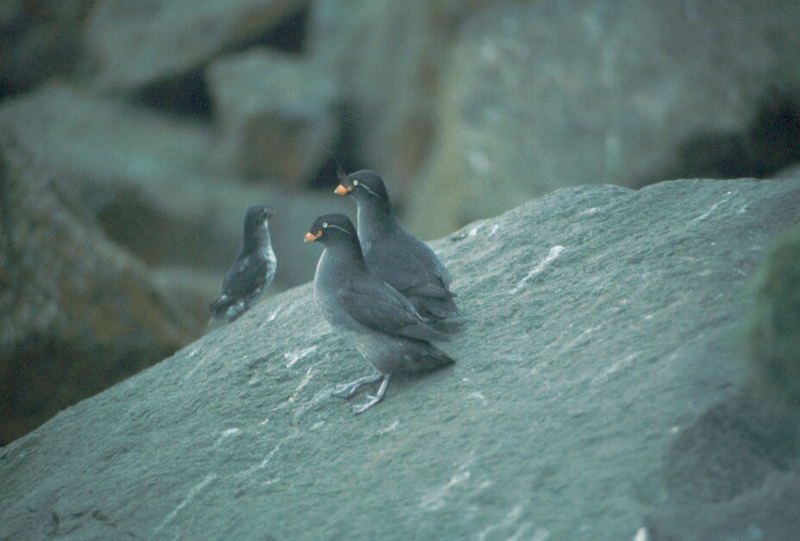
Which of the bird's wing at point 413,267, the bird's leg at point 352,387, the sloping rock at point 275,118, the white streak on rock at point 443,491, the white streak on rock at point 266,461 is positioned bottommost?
the white streak on rock at point 443,491

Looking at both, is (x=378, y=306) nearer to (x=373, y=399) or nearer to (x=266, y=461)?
(x=373, y=399)

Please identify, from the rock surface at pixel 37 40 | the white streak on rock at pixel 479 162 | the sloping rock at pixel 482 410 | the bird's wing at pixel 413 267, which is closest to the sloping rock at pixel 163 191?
the rock surface at pixel 37 40

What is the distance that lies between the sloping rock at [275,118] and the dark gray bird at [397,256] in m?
7.97

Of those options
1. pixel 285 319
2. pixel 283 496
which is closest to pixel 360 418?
pixel 283 496

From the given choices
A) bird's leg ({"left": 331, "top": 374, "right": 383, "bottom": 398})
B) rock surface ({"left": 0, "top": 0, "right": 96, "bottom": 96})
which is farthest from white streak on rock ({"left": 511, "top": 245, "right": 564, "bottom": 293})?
rock surface ({"left": 0, "top": 0, "right": 96, "bottom": 96})

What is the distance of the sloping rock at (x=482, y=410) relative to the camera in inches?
131

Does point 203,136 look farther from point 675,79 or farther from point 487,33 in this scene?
point 675,79

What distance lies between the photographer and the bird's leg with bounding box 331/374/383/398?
444cm

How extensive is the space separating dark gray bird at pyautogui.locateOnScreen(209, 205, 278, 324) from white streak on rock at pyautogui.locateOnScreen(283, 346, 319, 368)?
5.72 ft

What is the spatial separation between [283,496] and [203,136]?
1144cm

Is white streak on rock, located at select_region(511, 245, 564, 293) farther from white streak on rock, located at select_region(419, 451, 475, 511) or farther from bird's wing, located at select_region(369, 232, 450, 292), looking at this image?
white streak on rock, located at select_region(419, 451, 475, 511)

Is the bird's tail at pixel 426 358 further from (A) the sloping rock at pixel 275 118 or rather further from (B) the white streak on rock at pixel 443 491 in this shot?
(A) the sloping rock at pixel 275 118

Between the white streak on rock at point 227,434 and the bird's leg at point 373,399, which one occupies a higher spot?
the white streak on rock at point 227,434

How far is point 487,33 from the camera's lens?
36.3ft
